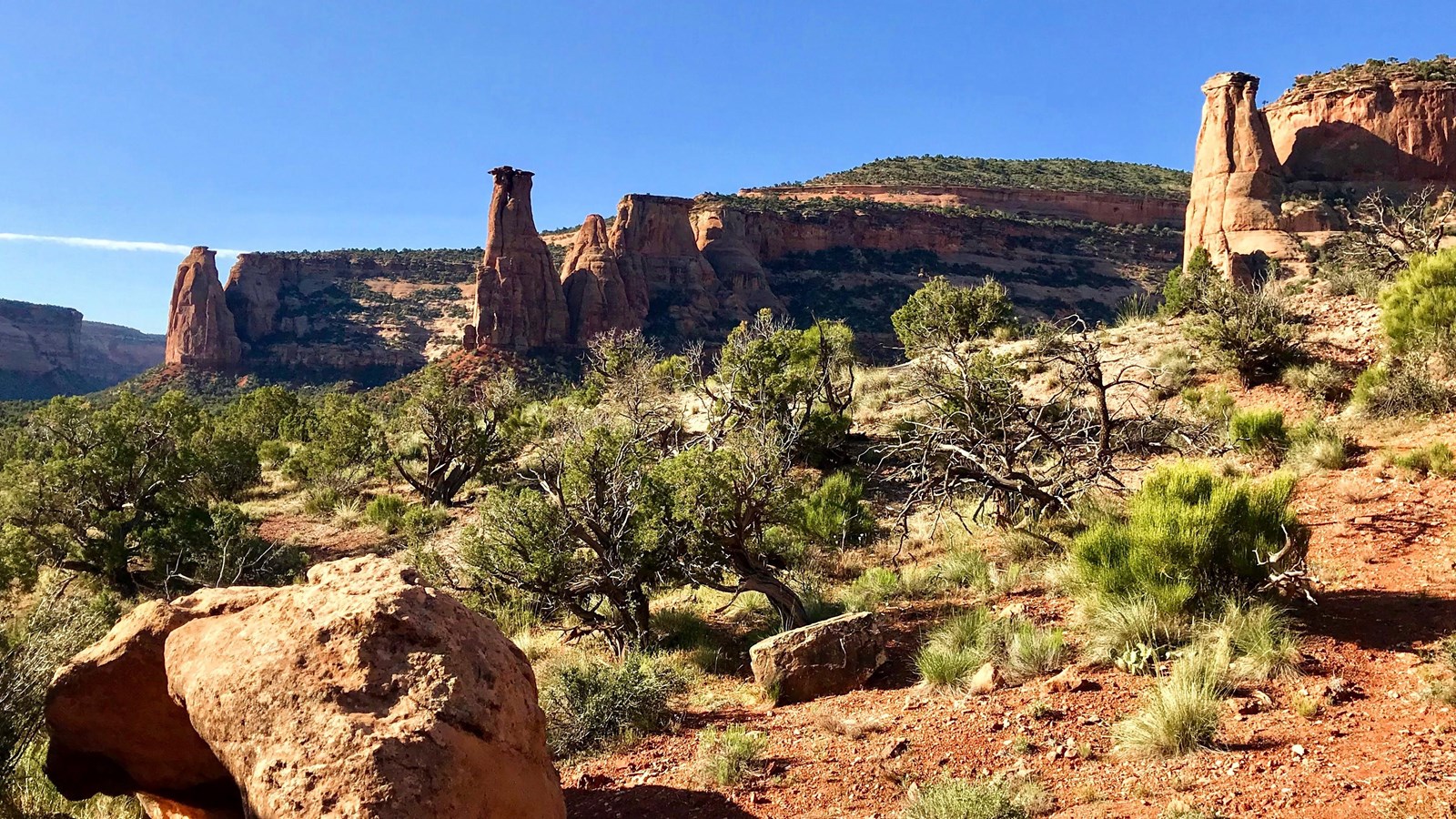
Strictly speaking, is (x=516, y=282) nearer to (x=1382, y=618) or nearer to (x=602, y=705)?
(x=602, y=705)

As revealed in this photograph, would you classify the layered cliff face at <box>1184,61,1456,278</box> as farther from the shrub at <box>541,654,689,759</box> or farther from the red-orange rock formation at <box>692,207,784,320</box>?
the shrub at <box>541,654,689,759</box>

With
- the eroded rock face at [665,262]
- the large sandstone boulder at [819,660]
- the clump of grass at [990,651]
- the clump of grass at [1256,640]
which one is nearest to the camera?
the clump of grass at [1256,640]

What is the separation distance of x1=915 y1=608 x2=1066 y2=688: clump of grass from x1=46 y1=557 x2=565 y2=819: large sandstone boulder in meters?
3.11

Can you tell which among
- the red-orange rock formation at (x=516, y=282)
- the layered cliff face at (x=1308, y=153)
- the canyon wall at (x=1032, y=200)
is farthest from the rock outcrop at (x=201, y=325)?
the layered cliff face at (x=1308, y=153)

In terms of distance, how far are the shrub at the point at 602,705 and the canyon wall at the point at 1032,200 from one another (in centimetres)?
8574

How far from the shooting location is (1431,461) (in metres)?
7.71

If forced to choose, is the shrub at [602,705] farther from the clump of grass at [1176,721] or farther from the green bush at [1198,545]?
the green bush at [1198,545]

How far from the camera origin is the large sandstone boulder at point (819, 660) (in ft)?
19.6

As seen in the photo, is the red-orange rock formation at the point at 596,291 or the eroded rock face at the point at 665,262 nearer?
the red-orange rock formation at the point at 596,291

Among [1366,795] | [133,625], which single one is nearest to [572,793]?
[133,625]

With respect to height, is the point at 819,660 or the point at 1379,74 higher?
the point at 1379,74

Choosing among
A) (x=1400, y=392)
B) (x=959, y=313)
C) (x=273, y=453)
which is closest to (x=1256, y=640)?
(x=1400, y=392)

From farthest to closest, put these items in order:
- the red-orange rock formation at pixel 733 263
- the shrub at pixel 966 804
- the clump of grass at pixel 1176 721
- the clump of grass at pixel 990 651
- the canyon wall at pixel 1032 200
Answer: the canyon wall at pixel 1032 200, the red-orange rock formation at pixel 733 263, the clump of grass at pixel 990 651, the clump of grass at pixel 1176 721, the shrub at pixel 966 804

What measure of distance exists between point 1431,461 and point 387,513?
55.2 ft
